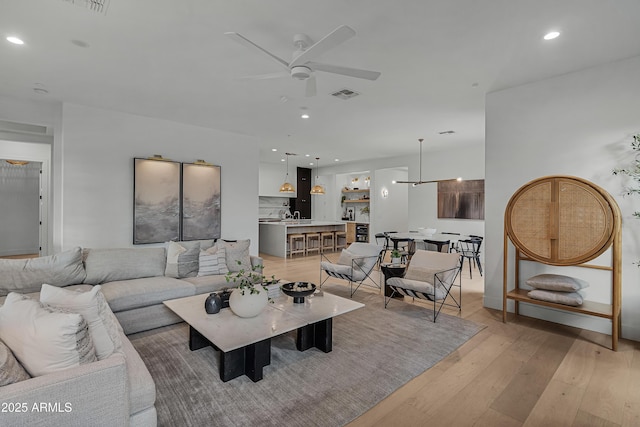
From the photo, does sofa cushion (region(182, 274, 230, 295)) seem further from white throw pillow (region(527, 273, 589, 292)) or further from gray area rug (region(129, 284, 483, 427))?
white throw pillow (region(527, 273, 589, 292))

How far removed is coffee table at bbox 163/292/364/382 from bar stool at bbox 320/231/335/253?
5.88m

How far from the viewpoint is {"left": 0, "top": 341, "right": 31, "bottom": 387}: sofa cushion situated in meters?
1.32

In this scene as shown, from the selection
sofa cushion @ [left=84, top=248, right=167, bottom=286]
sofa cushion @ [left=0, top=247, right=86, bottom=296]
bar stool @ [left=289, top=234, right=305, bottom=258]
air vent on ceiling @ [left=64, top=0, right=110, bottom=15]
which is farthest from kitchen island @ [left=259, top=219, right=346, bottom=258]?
air vent on ceiling @ [left=64, top=0, right=110, bottom=15]

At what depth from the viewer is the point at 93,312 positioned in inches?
71.4

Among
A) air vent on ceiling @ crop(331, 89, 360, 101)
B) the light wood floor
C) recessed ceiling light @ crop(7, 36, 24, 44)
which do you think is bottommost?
the light wood floor

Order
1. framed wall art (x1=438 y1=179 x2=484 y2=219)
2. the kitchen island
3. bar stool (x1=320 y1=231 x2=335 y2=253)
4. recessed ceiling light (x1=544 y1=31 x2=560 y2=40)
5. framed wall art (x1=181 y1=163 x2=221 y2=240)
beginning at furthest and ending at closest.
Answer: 1. bar stool (x1=320 y1=231 x2=335 y2=253)
2. the kitchen island
3. framed wall art (x1=438 y1=179 x2=484 y2=219)
4. framed wall art (x1=181 y1=163 x2=221 y2=240)
5. recessed ceiling light (x1=544 y1=31 x2=560 y2=40)

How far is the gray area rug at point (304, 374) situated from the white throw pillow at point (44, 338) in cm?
84

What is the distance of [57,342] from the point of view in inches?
57.1

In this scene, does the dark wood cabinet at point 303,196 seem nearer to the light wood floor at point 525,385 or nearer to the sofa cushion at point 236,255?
the sofa cushion at point 236,255

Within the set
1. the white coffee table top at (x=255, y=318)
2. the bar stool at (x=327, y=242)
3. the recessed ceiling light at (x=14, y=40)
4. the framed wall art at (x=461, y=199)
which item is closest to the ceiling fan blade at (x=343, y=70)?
the white coffee table top at (x=255, y=318)

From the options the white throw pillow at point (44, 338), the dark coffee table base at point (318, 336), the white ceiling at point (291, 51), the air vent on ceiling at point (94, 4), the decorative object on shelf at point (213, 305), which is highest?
the white ceiling at point (291, 51)

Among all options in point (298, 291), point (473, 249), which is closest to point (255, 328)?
point (298, 291)

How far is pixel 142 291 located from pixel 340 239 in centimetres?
714

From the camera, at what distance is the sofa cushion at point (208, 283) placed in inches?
147
